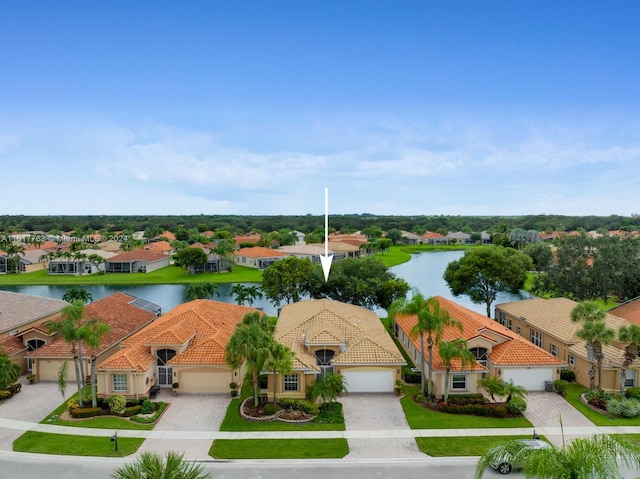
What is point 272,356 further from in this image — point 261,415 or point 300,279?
point 300,279

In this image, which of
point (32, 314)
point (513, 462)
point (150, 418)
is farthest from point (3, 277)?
point (513, 462)

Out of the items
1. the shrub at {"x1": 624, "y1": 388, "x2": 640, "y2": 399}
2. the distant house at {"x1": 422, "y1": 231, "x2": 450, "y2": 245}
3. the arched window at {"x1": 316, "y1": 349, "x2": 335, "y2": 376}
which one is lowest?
the shrub at {"x1": 624, "y1": 388, "x2": 640, "y2": 399}

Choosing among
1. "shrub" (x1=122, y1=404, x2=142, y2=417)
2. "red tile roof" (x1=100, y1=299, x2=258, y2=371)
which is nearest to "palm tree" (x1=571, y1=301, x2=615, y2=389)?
"red tile roof" (x1=100, y1=299, x2=258, y2=371)

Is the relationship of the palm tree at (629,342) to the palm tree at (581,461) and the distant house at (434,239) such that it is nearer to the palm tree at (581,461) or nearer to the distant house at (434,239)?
the palm tree at (581,461)

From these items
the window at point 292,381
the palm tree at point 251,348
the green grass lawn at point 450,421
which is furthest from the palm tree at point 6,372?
the green grass lawn at point 450,421

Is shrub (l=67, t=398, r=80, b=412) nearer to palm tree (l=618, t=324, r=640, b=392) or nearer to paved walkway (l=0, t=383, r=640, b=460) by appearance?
paved walkway (l=0, t=383, r=640, b=460)

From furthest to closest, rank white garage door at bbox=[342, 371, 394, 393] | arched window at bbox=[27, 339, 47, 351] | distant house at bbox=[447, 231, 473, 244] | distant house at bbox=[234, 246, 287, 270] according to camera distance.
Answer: distant house at bbox=[447, 231, 473, 244] < distant house at bbox=[234, 246, 287, 270] < arched window at bbox=[27, 339, 47, 351] < white garage door at bbox=[342, 371, 394, 393]

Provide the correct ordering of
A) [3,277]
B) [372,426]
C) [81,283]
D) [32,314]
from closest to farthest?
[372,426] < [32,314] < [81,283] < [3,277]
